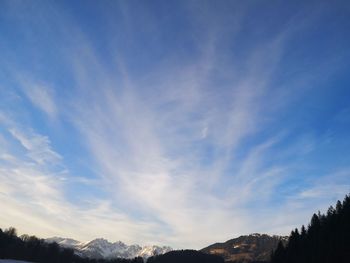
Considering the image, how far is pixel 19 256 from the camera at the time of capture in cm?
19975

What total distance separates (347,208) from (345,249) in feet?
82.4

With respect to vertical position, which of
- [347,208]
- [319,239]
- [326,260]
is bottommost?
[326,260]

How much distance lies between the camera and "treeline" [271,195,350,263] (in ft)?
291

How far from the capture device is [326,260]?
3533 inches

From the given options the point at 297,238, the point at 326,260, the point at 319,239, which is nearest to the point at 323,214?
the point at 297,238

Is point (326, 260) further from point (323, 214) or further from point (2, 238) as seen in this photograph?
point (2, 238)

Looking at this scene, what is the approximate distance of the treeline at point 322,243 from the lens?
88.6m

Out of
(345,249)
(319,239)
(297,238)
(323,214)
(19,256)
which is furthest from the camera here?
(19,256)

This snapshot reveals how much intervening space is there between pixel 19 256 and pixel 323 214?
167200mm

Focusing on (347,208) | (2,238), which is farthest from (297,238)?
(2,238)

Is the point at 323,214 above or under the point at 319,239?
above

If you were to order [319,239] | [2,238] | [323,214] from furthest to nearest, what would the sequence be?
[2,238]
[323,214]
[319,239]

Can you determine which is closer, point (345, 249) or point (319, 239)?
point (345, 249)

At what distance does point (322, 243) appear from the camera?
321 feet
